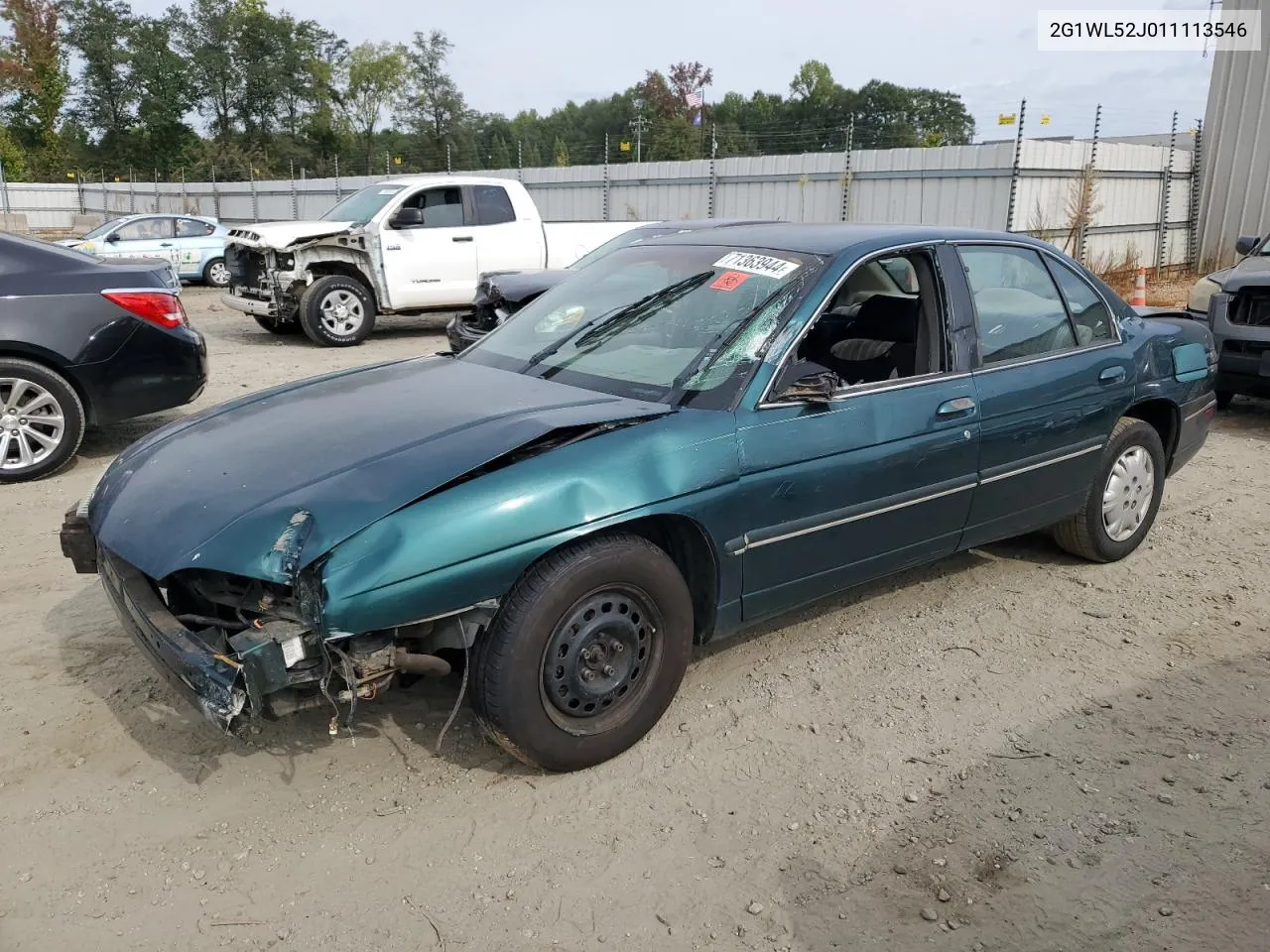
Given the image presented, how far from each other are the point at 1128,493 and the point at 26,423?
6469 millimetres

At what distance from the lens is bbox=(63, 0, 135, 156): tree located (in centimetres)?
5669

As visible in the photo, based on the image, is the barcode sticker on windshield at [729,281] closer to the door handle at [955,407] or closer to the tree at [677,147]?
the door handle at [955,407]

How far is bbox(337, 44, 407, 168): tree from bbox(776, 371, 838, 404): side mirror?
70.6 meters

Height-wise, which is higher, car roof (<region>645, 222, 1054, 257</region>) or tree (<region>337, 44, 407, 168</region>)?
tree (<region>337, 44, 407, 168</region>)

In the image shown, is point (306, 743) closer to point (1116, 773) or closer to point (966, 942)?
point (966, 942)

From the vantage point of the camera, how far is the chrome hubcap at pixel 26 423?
20.5ft

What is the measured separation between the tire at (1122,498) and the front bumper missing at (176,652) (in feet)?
12.7

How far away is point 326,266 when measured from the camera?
1188cm

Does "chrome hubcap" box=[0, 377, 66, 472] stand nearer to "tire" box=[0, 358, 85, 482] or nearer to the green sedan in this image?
"tire" box=[0, 358, 85, 482]

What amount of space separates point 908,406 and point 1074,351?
124cm

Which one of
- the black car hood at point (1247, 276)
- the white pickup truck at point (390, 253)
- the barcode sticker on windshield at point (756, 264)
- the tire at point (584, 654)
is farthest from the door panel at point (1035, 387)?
the white pickup truck at point (390, 253)

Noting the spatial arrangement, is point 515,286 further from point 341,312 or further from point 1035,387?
point 1035,387

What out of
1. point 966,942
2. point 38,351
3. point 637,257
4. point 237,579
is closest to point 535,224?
point 38,351

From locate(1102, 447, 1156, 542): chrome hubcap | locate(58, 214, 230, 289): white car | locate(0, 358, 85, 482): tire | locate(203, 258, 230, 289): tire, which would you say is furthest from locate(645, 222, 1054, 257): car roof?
locate(203, 258, 230, 289): tire
